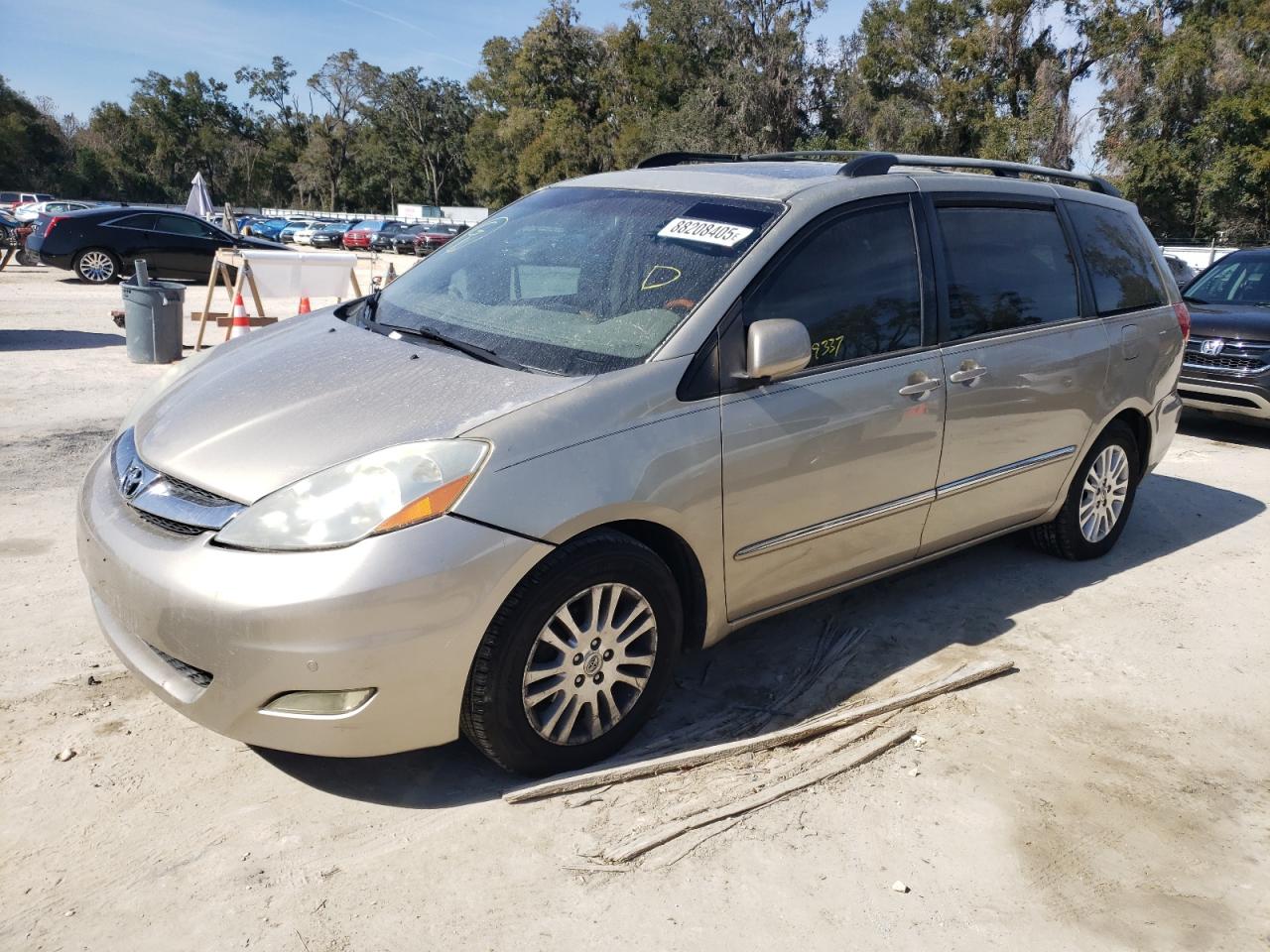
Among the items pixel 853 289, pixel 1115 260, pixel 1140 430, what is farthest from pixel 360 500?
pixel 1140 430

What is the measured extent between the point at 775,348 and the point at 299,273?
29.7 ft

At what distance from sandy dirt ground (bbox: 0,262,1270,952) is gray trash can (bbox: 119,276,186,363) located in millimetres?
6061

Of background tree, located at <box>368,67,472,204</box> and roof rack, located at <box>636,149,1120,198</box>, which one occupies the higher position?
background tree, located at <box>368,67,472,204</box>

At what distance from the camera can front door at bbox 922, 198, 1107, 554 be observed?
4.00 metres

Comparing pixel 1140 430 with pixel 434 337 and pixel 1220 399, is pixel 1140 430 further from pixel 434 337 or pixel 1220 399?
pixel 1220 399

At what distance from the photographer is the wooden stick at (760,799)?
107 inches

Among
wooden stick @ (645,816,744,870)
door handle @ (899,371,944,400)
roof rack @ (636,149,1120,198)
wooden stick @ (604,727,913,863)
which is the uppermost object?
roof rack @ (636,149,1120,198)

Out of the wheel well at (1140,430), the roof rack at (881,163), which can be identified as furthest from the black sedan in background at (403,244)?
the wheel well at (1140,430)

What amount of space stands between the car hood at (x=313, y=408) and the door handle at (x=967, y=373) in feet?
5.52

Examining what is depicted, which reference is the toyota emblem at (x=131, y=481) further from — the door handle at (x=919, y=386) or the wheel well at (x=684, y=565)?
the door handle at (x=919, y=386)

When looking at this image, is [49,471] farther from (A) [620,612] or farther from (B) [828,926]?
(B) [828,926]

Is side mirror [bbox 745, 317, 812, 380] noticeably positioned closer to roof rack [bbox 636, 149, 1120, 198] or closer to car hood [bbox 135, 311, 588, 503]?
car hood [bbox 135, 311, 588, 503]

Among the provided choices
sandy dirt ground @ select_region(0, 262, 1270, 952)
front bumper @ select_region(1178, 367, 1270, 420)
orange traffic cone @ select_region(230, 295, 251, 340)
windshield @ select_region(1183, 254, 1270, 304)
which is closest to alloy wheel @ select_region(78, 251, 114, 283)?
orange traffic cone @ select_region(230, 295, 251, 340)

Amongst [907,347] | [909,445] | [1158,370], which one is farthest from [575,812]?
[1158,370]
